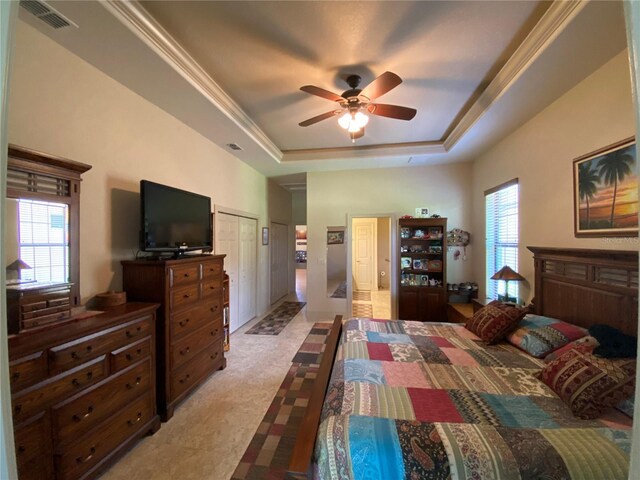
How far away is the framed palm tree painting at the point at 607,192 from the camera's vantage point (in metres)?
1.76

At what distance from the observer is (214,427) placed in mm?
2193

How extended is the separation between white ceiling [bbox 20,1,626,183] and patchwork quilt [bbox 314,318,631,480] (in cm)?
221

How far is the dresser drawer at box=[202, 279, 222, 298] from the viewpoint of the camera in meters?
2.74

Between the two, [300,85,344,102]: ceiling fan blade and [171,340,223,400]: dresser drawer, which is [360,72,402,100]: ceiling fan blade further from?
[171,340,223,400]: dresser drawer

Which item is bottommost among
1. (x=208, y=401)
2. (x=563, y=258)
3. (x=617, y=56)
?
(x=208, y=401)

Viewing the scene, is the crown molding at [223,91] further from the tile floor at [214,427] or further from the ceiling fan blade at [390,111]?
the tile floor at [214,427]

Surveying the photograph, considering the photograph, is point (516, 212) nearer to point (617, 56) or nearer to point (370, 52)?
point (617, 56)

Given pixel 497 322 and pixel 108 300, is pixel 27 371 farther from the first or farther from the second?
pixel 497 322

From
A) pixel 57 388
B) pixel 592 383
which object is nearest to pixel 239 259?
pixel 57 388

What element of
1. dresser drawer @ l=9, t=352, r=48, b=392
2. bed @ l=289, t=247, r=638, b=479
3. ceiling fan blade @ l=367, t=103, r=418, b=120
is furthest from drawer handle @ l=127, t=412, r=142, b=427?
ceiling fan blade @ l=367, t=103, r=418, b=120

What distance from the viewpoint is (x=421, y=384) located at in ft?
5.28

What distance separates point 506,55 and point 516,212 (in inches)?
71.9

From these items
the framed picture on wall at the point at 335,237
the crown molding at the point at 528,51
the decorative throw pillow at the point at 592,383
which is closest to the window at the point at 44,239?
the decorative throw pillow at the point at 592,383

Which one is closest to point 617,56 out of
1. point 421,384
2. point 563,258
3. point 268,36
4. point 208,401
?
point 563,258
